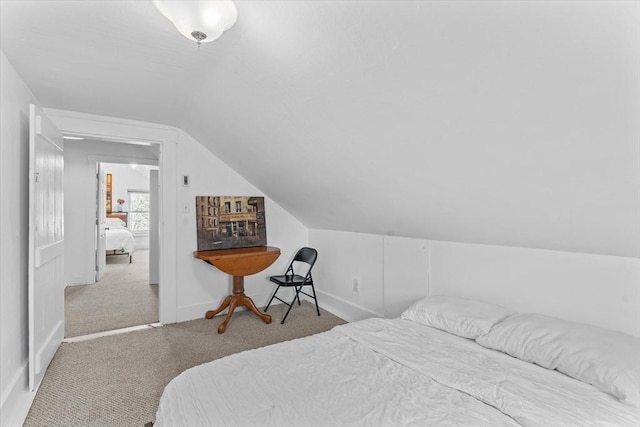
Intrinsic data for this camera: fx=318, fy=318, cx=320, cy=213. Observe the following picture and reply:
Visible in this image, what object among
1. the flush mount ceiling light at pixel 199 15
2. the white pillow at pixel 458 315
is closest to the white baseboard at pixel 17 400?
the flush mount ceiling light at pixel 199 15

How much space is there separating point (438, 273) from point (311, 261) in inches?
55.3

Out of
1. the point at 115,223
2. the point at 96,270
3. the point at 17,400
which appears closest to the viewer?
the point at 17,400

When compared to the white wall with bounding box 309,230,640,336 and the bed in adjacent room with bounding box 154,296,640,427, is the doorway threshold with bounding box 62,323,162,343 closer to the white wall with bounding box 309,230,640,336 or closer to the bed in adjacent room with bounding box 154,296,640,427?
the white wall with bounding box 309,230,640,336

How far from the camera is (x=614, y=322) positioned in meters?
1.58

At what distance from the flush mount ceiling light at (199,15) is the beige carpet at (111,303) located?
114 inches

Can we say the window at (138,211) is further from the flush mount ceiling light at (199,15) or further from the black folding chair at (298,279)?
the flush mount ceiling light at (199,15)

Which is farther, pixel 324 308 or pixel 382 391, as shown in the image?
pixel 324 308

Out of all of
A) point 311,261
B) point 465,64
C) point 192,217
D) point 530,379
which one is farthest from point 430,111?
point 192,217

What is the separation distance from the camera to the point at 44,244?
6.82 feet

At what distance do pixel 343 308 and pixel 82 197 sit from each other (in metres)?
3.93

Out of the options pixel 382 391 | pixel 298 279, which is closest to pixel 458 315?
pixel 382 391

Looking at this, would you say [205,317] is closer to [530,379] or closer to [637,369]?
[530,379]

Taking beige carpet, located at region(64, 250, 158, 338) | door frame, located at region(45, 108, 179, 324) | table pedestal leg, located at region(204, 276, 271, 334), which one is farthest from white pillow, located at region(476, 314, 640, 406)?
beige carpet, located at region(64, 250, 158, 338)

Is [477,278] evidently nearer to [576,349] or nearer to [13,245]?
[576,349]
